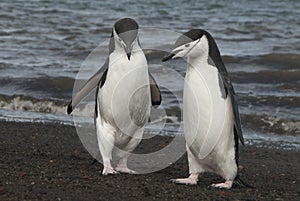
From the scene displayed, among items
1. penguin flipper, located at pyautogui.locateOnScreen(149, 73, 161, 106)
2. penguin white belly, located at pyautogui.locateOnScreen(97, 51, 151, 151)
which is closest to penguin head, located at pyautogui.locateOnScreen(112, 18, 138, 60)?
penguin white belly, located at pyautogui.locateOnScreen(97, 51, 151, 151)

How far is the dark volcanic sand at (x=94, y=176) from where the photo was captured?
17.1 feet

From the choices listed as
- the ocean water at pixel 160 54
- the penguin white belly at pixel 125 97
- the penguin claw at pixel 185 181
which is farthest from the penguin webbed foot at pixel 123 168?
the ocean water at pixel 160 54

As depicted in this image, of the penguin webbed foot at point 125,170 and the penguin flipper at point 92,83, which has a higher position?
the penguin flipper at point 92,83

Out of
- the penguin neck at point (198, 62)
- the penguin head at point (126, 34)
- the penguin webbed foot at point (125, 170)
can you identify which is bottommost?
the penguin webbed foot at point (125, 170)

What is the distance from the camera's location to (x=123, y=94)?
5.95 meters

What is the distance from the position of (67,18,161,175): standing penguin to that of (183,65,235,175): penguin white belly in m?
0.40

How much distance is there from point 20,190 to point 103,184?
70 centimetres

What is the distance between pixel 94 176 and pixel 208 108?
1.07 m

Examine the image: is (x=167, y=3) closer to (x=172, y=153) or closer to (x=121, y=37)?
(x=172, y=153)

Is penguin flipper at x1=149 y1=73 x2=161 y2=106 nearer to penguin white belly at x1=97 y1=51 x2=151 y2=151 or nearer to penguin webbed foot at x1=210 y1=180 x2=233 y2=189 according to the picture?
penguin white belly at x1=97 y1=51 x2=151 y2=151

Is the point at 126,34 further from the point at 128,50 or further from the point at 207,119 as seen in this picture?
the point at 207,119

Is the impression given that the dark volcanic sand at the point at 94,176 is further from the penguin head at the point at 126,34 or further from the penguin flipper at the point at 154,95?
the penguin head at the point at 126,34

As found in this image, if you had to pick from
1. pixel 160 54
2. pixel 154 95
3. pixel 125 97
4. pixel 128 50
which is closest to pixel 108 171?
pixel 125 97

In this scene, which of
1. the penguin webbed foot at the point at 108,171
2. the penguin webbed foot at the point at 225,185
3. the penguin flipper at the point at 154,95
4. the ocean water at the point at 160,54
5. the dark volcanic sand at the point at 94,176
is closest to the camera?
the dark volcanic sand at the point at 94,176
